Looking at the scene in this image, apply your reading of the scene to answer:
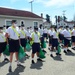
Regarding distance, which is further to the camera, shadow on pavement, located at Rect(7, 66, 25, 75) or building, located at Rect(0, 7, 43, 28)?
building, located at Rect(0, 7, 43, 28)

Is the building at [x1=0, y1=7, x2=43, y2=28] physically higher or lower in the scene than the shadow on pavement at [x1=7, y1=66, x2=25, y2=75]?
higher

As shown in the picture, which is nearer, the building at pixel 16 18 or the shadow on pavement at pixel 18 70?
the shadow on pavement at pixel 18 70

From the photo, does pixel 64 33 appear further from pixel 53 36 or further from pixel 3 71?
pixel 3 71

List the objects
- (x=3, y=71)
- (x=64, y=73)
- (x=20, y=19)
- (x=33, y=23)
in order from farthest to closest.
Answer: (x=33, y=23), (x=20, y=19), (x=3, y=71), (x=64, y=73)

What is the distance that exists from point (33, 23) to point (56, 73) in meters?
24.9

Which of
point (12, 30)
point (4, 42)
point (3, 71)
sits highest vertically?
point (12, 30)

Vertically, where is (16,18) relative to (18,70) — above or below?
above

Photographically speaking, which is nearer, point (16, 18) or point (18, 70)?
point (18, 70)

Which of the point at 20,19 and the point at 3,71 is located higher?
the point at 20,19

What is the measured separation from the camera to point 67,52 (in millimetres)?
13391

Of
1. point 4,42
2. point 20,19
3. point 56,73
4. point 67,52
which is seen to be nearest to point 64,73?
point 56,73

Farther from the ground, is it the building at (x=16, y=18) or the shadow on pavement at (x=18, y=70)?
the building at (x=16, y=18)

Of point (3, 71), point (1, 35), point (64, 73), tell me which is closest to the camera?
point (64, 73)

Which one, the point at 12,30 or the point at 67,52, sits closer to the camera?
the point at 12,30
